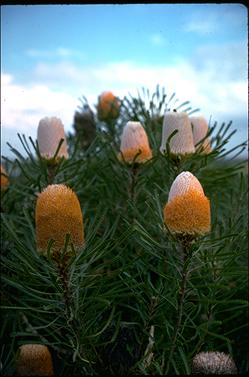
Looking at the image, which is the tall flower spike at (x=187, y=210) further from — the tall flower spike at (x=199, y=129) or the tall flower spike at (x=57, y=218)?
the tall flower spike at (x=199, y=129)

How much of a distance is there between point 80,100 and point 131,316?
54 cm

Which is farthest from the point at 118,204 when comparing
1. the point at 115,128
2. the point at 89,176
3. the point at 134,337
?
the point at 115,128

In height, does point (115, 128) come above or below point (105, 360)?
above

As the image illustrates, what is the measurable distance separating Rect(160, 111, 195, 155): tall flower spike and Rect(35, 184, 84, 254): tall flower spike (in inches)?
6.5

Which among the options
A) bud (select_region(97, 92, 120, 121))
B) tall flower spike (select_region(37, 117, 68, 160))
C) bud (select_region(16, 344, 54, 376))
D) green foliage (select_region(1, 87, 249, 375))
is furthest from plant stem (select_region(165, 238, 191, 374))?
bud (select_region(97, 92, 120, 121))

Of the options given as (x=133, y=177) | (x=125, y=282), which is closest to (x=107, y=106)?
(x=133, y=177)

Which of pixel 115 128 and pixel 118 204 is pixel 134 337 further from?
pixel 115 128

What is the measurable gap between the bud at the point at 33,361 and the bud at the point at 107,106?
1.88ft

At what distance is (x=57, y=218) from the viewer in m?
0.39

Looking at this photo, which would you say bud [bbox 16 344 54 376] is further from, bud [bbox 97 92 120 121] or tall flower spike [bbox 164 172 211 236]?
bud [bbox 97 92 120 121]

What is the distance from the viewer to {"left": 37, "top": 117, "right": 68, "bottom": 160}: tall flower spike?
587 mm

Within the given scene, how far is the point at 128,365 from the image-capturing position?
50 centimetres

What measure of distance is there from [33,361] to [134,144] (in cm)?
25

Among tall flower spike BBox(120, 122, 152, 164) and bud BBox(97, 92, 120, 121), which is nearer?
tall flower spike BBox(120, 122, 152, 164)
